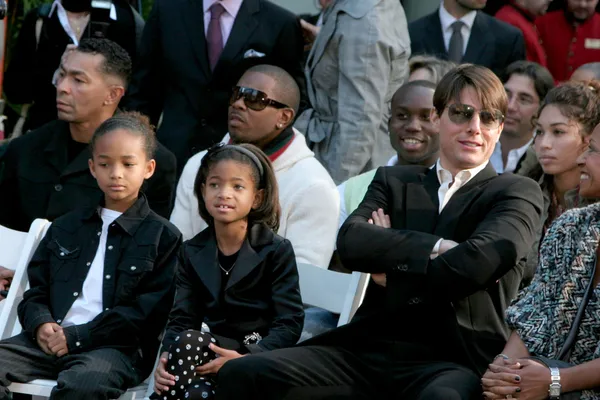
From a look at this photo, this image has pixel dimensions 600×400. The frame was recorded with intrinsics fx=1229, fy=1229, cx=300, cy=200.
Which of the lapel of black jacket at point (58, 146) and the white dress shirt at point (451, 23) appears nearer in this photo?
the lapel of black jacket at point (58, 146)

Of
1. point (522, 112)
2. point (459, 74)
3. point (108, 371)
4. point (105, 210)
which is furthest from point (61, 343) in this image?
point (522, 112)

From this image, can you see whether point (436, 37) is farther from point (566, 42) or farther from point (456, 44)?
point (566, 42)

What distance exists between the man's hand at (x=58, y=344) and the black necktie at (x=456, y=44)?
11.8 ft

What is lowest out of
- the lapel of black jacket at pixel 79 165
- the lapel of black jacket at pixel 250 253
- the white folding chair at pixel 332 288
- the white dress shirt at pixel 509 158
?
the white folding chair at pixel 332 288

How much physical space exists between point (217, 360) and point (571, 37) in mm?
4515

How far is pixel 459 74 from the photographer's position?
5.36 meters

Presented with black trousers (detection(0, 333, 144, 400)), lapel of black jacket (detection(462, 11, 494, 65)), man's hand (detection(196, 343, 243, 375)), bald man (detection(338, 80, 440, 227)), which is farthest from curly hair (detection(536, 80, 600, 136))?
black trousers (detection(0, 333, 144, 400))

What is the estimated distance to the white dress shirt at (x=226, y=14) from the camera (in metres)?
7.55

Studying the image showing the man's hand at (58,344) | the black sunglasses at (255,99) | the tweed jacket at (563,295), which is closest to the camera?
the tweed jacket at (563,295)

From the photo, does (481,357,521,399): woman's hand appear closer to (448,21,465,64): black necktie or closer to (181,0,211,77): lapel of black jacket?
(181,0,211,77): lapel of black jacket

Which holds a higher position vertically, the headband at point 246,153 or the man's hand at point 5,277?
the headband at point 246,153

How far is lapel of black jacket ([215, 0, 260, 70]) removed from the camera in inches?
293

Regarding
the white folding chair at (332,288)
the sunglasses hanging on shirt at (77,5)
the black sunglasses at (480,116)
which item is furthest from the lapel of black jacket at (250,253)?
the sunglasses hanging on shirt at (77,5)

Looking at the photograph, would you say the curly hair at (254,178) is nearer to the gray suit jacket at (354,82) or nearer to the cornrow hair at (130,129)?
the cornrow hair at (130,129)
